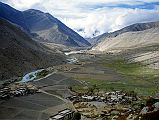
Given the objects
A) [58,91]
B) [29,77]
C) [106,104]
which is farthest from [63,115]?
[29,77]

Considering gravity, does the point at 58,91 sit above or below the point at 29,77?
below

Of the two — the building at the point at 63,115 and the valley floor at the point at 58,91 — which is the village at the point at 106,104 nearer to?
the building at the point at 63,115

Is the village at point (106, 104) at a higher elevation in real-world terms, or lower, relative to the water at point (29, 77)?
lower

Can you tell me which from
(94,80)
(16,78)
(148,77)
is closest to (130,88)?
(94,80)

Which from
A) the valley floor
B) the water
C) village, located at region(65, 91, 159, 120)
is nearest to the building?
the valley floor

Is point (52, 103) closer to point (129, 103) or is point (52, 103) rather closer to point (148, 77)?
point (129, 103)

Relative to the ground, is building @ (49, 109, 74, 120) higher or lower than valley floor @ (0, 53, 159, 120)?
lower

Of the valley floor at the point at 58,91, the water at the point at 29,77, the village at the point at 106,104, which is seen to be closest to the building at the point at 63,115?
the valley floor at the point at 58,91

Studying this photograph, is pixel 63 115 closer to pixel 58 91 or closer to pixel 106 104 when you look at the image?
pixel 106 104

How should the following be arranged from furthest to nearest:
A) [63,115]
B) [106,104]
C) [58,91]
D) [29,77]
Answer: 1. [29,77]
2. [58,91]
3. [106,104]
4. [63,115]

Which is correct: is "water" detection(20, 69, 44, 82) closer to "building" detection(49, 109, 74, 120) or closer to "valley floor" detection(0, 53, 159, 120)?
"valley floor" detection(0, 53, 159, 120)

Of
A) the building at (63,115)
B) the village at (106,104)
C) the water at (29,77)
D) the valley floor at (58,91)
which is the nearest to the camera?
the building at (63,115)
